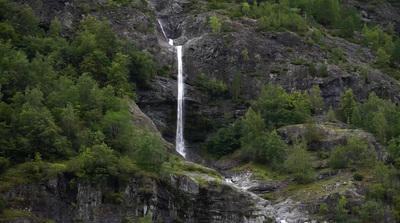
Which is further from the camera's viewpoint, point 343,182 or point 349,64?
point 349,64

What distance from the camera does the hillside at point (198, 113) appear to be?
69.1 m

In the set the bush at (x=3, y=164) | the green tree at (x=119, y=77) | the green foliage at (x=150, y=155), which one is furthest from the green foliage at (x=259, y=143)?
the bush at (x=3, y=164)

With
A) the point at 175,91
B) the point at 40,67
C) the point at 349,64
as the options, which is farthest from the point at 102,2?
the point at 349,64

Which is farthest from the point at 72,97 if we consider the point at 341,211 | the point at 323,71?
the point at 323,71

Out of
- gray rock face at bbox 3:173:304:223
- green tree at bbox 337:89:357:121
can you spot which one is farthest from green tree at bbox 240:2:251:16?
gray rock face at bbox 3:173:304:223

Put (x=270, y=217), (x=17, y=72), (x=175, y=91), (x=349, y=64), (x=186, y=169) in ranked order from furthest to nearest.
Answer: (x=349, y=64)
(x=175, y=91)
(x=17, y=72)
(x=186, y=169)
(x=270, y=217)

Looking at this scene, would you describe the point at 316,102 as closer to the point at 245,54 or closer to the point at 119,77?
the point at 245,54

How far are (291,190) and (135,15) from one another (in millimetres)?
51323

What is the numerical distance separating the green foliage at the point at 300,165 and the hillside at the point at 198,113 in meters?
0.25

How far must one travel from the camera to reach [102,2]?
115500mm

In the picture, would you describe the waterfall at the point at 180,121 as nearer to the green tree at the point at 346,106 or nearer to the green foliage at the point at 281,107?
the green foliage at the point at 281,107

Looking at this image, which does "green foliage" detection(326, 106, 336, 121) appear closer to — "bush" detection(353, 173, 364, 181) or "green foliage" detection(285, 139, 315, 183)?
"green foliage" detection(285, 139, 315, 183)

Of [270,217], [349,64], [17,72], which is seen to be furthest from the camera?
[349,64]

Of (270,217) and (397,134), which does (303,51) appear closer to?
(397,134)
